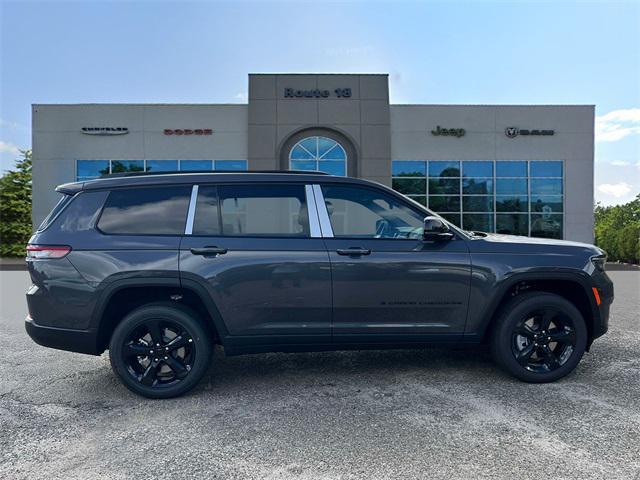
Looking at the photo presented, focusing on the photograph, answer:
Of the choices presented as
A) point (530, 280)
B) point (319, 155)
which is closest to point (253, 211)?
point (530, 280)

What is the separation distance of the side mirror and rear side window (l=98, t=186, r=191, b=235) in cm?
206

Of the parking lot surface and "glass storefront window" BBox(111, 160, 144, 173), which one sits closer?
the parking lot surface

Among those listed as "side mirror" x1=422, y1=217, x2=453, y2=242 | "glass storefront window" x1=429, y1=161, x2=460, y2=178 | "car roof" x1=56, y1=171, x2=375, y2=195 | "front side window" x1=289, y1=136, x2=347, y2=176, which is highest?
"front side window" x1=289, y1=136, x2=347, y2=176

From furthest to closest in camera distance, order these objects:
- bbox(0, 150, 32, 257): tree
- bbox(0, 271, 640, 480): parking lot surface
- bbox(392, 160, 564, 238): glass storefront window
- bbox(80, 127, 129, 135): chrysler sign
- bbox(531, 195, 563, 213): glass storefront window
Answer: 1. bbox(0, 150, 32, 257): tree
2. bbox(531, 195, 563, 213): glass storefront window
3. bbox(392, 160, 564, 238): glass storefront window
4. bbox(80, 127, 129, 135): chrysler sign
5. bbox(0, 271, 640, 480): parking lot surface

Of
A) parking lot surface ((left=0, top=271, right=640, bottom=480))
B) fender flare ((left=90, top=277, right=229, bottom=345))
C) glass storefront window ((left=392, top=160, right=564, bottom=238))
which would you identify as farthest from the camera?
glass storefront window ((left=392, top=160, right=564, bottom=238))

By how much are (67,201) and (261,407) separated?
7.84 ft

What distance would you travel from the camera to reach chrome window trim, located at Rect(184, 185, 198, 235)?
3.64m

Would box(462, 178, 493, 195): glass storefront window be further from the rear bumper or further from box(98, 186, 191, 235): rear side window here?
the rear bumper

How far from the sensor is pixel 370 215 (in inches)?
155

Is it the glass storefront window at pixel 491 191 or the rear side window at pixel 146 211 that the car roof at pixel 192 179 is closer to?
the rear side window at pixel 146 211

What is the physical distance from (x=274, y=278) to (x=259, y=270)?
141mm

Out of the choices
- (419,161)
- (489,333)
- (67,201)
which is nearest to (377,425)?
(489,333)

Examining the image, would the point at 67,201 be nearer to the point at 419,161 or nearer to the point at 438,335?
the point at 438,335

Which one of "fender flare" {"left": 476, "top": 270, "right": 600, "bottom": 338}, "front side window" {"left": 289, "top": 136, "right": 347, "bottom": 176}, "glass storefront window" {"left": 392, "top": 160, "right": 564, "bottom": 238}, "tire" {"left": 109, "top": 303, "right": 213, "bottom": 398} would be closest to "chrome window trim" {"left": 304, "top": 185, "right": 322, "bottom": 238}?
"tire" {"left": 109, "top": 303, "right": 213, "bottom": 398}
